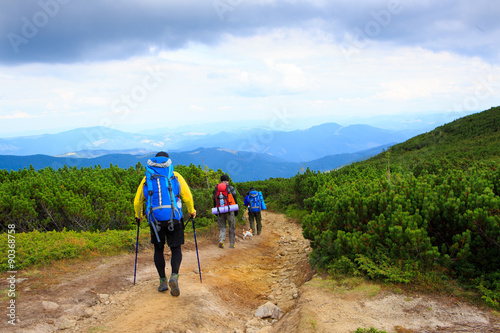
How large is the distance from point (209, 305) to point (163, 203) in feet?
5.79

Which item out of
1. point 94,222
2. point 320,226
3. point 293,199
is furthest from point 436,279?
point 293,199

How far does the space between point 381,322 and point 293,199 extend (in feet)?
55.3

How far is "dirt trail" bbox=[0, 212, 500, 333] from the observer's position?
412 cm

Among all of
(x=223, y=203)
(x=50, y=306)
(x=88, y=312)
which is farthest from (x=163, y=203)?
(x=223, y=203)

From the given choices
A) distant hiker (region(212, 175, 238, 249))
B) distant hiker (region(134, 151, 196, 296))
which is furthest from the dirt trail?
distant hiker (region(212, 175, 238, 249))

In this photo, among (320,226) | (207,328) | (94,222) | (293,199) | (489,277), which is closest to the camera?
(207,328)

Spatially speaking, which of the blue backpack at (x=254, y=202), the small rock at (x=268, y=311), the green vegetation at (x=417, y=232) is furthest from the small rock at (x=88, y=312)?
the blue backpack at (x=254, y=202)

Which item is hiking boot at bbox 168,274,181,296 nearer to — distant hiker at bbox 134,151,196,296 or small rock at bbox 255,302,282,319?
distant hiker at bbox 134,151,196,296

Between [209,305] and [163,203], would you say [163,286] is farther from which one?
[163,203]

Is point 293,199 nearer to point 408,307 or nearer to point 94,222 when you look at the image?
point 94,222

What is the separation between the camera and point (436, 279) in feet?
16.0

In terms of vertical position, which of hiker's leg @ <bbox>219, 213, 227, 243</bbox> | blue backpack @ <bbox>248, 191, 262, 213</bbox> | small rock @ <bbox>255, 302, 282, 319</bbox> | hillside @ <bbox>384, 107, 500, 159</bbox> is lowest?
small rock @ <bbox>255, 302, 282, 319</bbox>

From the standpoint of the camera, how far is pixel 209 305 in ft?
16.3

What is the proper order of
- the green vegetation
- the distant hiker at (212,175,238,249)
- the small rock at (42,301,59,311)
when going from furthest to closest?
the distant hiker at (212,175,238,249) → the green vegetation → the small rock at (42,301,59,311)
